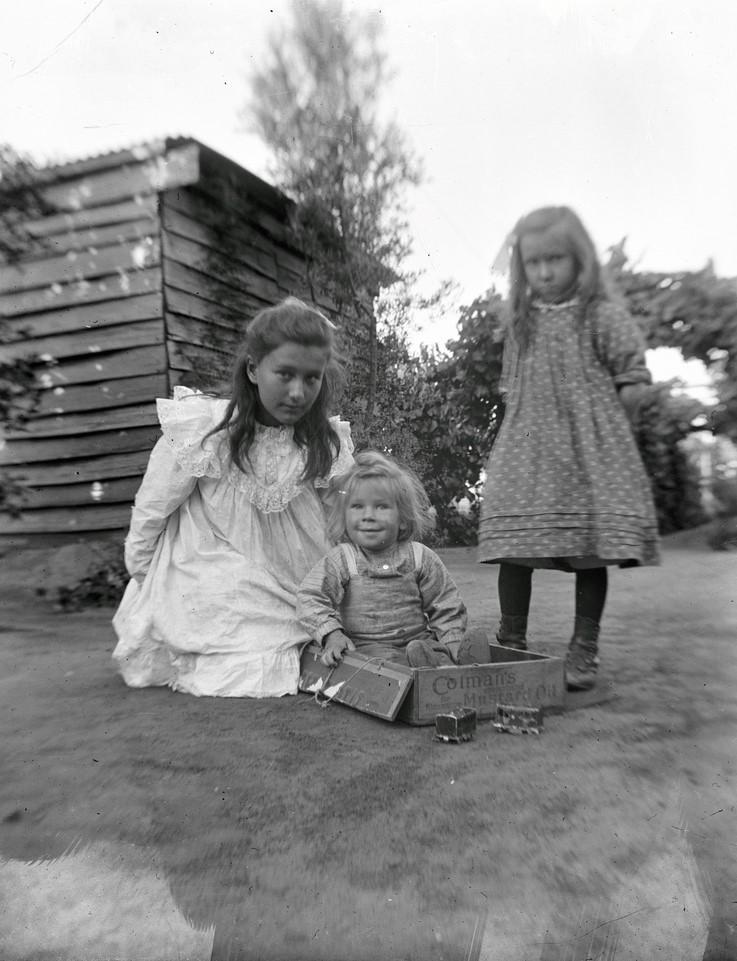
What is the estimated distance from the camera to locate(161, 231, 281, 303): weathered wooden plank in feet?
13.4

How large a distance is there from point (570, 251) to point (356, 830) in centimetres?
168

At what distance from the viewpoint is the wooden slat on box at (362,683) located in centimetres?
197

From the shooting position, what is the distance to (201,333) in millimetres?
4293

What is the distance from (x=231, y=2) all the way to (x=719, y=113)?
3.61 feet

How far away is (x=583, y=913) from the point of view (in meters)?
1.08

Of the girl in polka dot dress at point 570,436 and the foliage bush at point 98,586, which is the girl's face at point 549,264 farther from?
the foliage bush at point 98,586


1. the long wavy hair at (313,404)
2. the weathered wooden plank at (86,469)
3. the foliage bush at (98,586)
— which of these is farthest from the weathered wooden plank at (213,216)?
the foliage bush at (98,586)

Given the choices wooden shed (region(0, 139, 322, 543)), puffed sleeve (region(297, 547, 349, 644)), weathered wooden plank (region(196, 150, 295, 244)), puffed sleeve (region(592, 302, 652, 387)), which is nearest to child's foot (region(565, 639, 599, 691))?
puffed sleeve (region(297, 547, 349, 644))

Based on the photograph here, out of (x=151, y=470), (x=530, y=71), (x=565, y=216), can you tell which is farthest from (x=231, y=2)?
(x=151, y=470)

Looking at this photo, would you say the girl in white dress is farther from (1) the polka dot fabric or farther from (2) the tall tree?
(1) the polka dot fabric

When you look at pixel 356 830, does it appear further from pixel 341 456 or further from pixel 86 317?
pixel 86 317

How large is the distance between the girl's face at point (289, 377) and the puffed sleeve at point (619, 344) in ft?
2.89

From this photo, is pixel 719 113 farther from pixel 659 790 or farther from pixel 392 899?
pixel 392 899

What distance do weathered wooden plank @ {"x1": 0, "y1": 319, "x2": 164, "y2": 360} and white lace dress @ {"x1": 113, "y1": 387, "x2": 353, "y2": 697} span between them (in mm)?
1657
